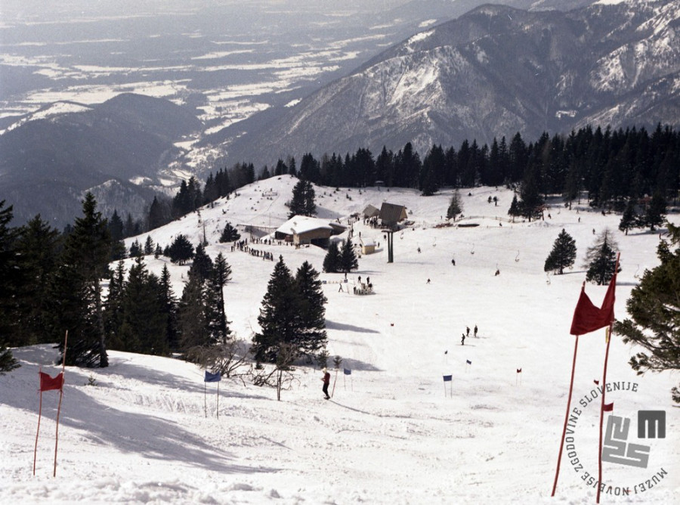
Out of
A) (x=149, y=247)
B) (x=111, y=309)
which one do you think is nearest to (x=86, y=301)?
(x=111, y=309)

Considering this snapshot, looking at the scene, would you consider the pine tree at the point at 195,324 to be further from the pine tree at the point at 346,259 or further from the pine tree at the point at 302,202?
the pine tree at the point at 302,202

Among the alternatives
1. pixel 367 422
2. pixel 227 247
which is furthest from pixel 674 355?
pixel 227 247

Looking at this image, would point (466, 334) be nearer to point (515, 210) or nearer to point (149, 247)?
point (515, 210)

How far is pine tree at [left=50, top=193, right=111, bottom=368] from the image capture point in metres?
30.3

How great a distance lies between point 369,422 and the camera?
25391 millimetres

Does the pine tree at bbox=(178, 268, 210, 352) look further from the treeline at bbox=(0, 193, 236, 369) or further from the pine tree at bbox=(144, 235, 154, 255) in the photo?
the pine tree at bbox=(144, 235, 154, 255)

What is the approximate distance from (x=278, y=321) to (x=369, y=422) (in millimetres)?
17904

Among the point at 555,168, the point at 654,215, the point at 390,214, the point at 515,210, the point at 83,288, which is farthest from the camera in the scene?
the point at 555,168

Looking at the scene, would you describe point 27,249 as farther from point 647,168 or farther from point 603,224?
point 647,168

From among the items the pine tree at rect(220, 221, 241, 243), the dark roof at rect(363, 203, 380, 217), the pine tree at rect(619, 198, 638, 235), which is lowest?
the pine tree at rect(220, 221, 241, 243)

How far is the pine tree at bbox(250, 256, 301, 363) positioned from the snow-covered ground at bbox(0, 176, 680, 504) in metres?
2.96

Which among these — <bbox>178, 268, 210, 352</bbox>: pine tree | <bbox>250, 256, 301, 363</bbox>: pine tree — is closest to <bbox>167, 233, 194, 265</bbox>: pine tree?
<bbox>178, 268, 210, 352</bbox>: pine tree

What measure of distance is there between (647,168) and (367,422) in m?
112

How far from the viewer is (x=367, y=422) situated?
998 inches
